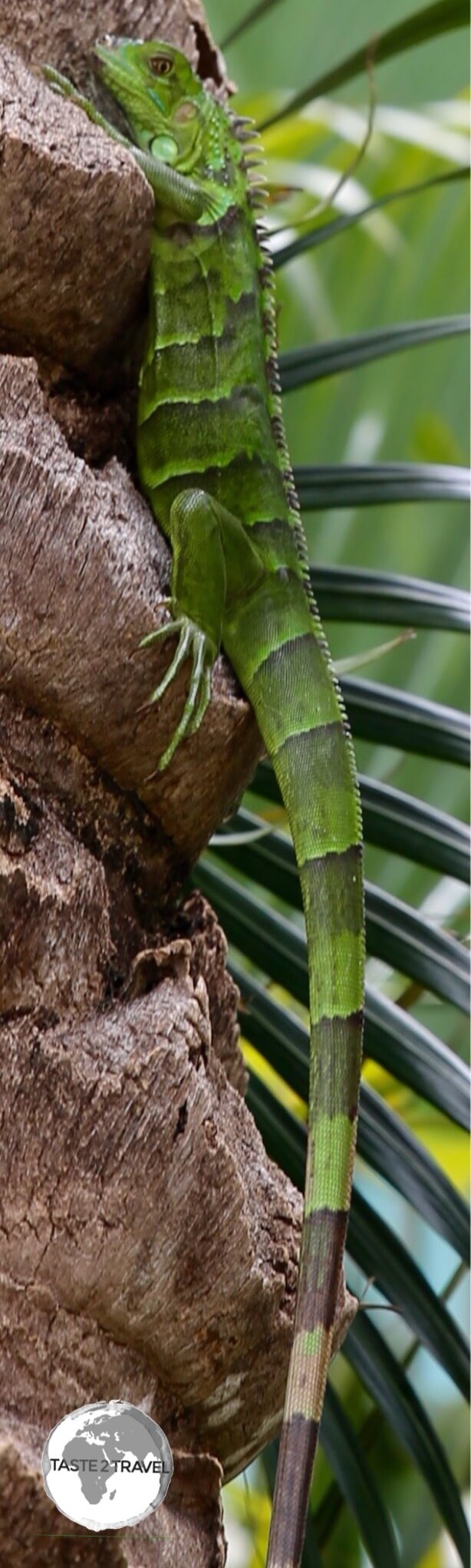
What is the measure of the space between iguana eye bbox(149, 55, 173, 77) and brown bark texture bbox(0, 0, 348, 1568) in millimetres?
203

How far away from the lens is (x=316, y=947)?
3.95 feet

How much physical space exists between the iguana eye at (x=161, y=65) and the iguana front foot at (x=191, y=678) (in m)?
0.67

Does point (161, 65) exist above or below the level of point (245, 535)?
above

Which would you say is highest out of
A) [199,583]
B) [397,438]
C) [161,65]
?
[397,438]

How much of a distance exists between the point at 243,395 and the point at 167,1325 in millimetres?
923

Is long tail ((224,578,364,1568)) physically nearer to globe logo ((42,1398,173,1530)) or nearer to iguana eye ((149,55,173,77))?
globe logo ((42,1398,173,1530))

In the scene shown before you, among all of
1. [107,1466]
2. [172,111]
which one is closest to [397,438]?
[172,111]

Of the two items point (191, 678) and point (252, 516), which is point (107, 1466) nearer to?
point (191, 678)

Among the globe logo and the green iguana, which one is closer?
the globe logo

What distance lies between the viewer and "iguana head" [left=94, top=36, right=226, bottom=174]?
1438 millimetres

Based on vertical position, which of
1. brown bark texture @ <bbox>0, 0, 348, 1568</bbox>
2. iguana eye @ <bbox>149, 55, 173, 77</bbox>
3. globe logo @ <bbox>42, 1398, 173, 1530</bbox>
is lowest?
globe logo @ <bbox>42, 1398, 173, 1530</bbox>

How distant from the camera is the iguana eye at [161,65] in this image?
56.6 inches

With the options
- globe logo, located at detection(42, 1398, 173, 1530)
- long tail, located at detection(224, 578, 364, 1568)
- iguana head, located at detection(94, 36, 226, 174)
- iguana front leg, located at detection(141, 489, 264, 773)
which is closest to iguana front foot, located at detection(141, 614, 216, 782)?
iguana front leg, located at detection(141, 489, 264, 773)

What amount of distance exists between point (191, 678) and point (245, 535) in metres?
0.30
